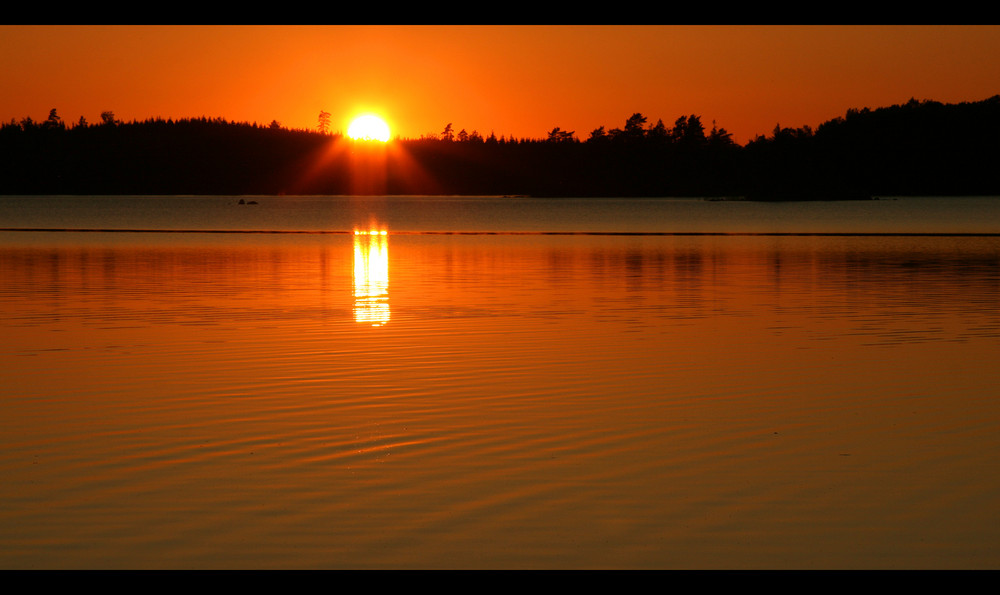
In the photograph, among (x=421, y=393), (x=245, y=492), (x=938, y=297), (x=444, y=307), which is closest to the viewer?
(x=245, y=492)

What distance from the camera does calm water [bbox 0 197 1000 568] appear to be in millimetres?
8602

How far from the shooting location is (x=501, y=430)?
1203 centimetres

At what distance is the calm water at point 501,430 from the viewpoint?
8602 millimetres

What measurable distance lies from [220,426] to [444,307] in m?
12.0

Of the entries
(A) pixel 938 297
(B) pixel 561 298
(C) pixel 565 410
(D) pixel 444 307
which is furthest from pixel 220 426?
(A) pixel 938 297

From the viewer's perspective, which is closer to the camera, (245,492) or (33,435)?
(245,492)
